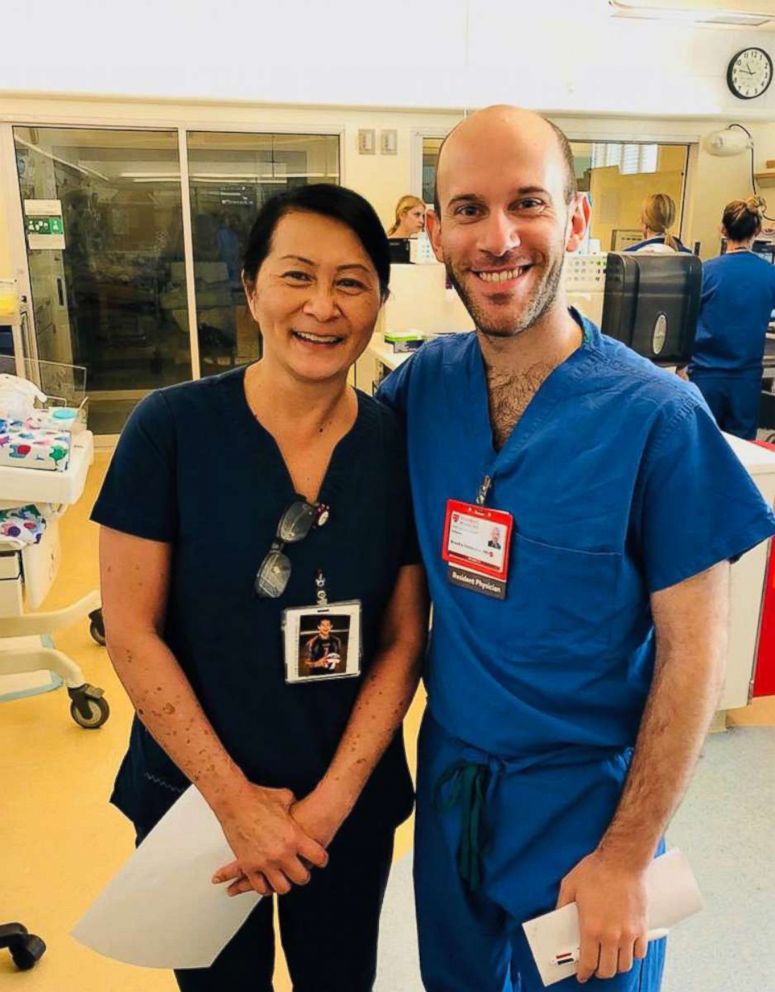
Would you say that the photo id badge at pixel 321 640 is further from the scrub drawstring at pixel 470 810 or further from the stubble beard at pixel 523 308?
the stubble beard at pixel 523 308

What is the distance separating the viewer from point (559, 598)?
100cm

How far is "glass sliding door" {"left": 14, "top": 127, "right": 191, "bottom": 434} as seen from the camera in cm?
525

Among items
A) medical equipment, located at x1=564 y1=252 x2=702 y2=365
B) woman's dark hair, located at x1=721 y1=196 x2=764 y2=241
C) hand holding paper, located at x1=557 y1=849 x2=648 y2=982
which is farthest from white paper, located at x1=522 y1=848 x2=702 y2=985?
woman's dark hair, located at x1=721 y1=196 x2=764 y2=241

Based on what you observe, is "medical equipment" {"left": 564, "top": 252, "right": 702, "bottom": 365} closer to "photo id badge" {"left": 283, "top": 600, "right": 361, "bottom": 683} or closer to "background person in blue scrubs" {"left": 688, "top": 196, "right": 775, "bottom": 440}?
"background person in blue scrubs" {"left": 688, "top": 196, "right": 775, "bottom": 440}

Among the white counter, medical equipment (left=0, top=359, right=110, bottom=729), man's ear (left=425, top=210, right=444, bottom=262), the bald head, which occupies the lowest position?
medical equipment (left=0, top=359, right=110, bottom=729)

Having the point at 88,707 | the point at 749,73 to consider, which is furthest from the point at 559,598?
the point at 749,73

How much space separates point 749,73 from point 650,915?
6.39 meters

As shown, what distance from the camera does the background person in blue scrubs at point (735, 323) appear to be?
399 cm

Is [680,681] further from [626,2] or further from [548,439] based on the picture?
[626,2]

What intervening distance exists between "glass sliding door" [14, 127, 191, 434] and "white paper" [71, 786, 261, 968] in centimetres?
476

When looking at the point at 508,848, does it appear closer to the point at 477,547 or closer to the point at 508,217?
the point at 477,547

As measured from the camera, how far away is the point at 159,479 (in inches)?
39.8

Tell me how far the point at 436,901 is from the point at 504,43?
5.52 m

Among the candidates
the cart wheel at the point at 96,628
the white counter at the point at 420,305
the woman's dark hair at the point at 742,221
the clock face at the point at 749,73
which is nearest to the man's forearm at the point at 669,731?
the cart wheel at the point at 96,628
